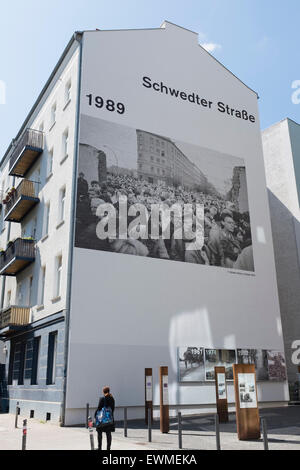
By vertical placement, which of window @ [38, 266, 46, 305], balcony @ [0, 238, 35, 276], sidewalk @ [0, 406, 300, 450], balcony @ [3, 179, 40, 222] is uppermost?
balcony @ [3, 179, 40, 222]

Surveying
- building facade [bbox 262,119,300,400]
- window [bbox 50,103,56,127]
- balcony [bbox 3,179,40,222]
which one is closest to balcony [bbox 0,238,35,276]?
balcony [bbox 3,179,40,222]

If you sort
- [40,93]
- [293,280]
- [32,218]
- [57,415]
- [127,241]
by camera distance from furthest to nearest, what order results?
[293,280] → [40,93] → [32,218] → [127,241] → [57,415]

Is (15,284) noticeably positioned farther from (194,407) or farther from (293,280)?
(293,280)

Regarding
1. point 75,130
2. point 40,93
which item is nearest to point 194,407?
point 75,130

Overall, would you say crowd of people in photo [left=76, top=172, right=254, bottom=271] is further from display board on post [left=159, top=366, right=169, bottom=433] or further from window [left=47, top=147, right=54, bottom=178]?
display board on post [left=159, top=366, right=169, bottom=433]

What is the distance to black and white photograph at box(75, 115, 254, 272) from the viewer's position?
2206 cm

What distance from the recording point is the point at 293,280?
3180cm

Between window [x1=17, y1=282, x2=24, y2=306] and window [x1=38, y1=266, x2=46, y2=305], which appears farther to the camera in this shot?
window [x1=17, y1=282, x2=24, y2=306]

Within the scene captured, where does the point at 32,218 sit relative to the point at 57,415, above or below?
above

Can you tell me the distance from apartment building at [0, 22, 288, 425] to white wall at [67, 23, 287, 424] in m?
0.07

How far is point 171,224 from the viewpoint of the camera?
24.2 m

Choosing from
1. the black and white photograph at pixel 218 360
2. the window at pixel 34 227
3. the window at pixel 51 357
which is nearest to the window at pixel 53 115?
the window at pixel 34 227

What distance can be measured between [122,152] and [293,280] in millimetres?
15599

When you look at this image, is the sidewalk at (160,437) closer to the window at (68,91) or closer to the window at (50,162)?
the window at (50,162)
